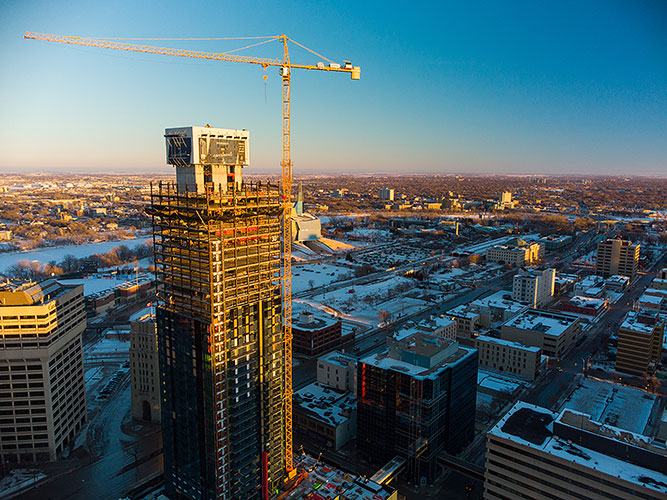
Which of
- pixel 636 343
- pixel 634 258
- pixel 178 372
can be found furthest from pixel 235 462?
pixel 634 258

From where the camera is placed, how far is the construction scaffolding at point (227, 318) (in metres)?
31.9

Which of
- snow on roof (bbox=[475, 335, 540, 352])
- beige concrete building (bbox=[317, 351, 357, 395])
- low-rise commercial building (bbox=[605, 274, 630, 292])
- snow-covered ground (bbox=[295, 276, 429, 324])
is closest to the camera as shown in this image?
beige concrete building (bbox=[317, 351, 357, 395])

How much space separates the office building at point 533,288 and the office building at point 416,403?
52.6 metres

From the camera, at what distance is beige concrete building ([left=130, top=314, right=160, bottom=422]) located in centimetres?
5278

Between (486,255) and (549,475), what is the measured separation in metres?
118

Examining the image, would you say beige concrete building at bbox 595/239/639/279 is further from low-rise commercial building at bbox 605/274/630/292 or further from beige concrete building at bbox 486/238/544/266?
beige concrete building at bbox 486/238/544/266

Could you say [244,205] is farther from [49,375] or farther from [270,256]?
[49,375]

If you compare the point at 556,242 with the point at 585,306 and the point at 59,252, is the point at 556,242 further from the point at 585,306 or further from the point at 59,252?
the point at 59,252

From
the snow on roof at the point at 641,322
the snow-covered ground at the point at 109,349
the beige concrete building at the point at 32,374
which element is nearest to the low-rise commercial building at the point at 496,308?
the snow on roof at the point at 641,322

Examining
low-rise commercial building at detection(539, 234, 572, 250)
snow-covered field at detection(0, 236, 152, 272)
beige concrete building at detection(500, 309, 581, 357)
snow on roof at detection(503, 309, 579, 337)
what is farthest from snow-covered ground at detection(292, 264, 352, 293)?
low-rise commercial building at detection(539, 234, 572, 250)

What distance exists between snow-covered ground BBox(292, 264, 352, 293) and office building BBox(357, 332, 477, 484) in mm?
63918

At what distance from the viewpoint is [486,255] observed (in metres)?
146

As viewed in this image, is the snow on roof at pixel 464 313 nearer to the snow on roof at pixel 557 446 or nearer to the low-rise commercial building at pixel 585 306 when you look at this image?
the low-rise commercial building at pixel 585 306

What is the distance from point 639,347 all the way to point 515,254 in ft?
234
